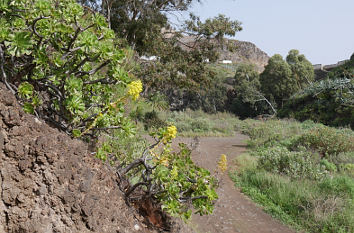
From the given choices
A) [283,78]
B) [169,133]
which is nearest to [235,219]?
[169,133]

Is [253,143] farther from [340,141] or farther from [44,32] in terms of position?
[44,32]

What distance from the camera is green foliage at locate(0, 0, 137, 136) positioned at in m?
1.66

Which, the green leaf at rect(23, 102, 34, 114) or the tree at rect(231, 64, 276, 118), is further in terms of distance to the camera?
the tree at rect(231, 64, 276, 118)

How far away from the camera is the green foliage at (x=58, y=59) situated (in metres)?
1.66

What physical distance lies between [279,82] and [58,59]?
30822 mm

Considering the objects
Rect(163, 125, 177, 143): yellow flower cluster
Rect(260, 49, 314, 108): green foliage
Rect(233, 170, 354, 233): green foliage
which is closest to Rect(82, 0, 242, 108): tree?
Rect(233, 170, 354, 233): green foliage

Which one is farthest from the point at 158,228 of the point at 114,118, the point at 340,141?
the point at 340,141

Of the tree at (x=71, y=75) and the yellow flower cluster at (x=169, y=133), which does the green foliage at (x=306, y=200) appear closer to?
the tree at (x=71, y=75)

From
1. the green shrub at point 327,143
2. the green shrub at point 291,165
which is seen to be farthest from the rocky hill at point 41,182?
the green shrub at point 327,143

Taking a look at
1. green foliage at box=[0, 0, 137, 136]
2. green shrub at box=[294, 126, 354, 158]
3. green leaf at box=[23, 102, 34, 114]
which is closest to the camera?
green foliage at box=[0, 0, 137, 136]

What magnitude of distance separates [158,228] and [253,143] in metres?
9.93

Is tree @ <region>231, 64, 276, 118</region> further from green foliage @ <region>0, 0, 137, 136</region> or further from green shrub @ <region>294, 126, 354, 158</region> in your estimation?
green foliage @ <region>0, 0, 137, 136</region>

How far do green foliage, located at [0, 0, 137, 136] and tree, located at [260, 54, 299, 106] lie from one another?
1181 inches

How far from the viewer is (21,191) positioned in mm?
1549
